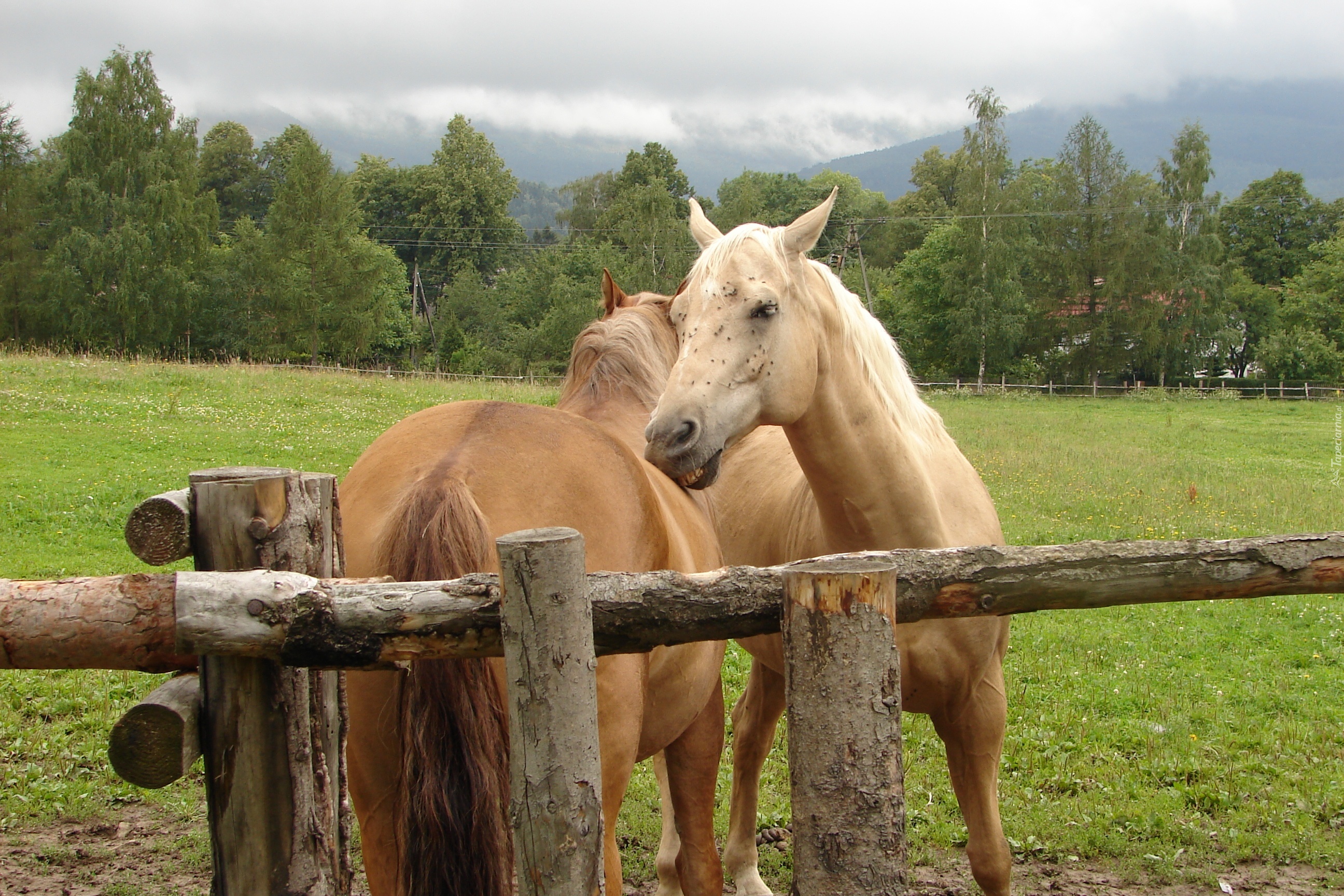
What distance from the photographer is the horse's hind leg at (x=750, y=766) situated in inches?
156

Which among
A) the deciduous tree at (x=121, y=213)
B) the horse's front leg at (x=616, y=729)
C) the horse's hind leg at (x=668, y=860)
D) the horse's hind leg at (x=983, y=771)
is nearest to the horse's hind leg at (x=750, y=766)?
the horse's hind leg at (x=668, y=860)

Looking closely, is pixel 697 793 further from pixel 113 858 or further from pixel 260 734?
pixel 113 858

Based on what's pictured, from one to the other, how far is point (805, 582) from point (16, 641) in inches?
59.9

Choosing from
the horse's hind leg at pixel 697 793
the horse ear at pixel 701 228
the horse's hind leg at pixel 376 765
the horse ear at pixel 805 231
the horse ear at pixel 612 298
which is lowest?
the horse's hind leg at pixel 697 793

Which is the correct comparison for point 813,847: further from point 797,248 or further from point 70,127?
point 70,127

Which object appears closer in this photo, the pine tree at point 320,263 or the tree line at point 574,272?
the tree line at point 574,272

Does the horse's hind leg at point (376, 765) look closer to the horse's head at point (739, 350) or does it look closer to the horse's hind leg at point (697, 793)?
the horse's head at point (739, 350)

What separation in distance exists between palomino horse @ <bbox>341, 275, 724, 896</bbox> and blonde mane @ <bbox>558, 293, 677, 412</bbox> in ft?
2.43

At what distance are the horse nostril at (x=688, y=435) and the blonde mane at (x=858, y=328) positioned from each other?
0.54 m

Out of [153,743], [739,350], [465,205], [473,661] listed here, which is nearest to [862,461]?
[739,350]

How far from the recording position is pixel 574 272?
4453 centimetres

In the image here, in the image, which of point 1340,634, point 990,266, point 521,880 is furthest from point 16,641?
point 990,266

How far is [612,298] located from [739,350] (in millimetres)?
1660

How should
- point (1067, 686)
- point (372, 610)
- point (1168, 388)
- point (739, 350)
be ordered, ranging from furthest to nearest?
point (1168, 388) → point (1067, 686) → point (739, 350) → point (372, 610)
